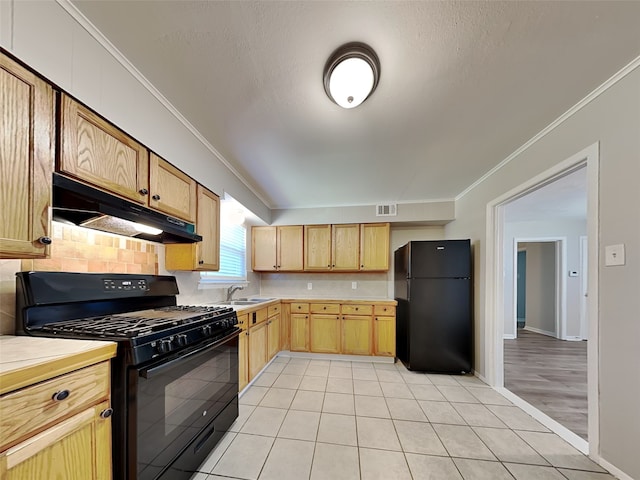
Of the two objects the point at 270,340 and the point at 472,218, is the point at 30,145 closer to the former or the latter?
the point at 270,340

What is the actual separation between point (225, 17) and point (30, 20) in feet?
2.39

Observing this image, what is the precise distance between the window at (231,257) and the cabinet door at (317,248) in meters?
0.98

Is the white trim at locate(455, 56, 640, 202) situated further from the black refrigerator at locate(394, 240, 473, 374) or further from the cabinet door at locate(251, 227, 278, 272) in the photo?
the cabinet door at locate(251, 227, 278, 272)

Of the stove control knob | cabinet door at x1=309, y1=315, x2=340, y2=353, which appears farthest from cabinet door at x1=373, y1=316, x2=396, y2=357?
the stove control knob

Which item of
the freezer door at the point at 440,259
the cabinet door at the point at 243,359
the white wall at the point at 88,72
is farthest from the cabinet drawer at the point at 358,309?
the white wall at the point at 88,72

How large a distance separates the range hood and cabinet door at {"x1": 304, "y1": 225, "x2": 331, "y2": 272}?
2463mm

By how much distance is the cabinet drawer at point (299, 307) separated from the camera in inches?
151

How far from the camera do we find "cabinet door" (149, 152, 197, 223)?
5.46 feet

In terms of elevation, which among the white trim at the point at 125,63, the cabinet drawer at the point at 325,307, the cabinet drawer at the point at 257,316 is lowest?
the cabinet drawer at the point at 325,307

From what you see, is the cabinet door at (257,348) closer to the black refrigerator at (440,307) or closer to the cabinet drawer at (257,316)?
the cabinet drawer at (257,316)

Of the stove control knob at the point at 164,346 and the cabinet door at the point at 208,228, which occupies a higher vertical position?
the cabinet door at the point at 208,228

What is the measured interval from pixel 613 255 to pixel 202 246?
9.38 ft

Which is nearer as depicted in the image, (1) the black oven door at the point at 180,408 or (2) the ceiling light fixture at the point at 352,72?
(1) the black oven door at the point at 180,408

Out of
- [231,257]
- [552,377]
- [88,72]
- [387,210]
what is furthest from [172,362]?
[552,377]
